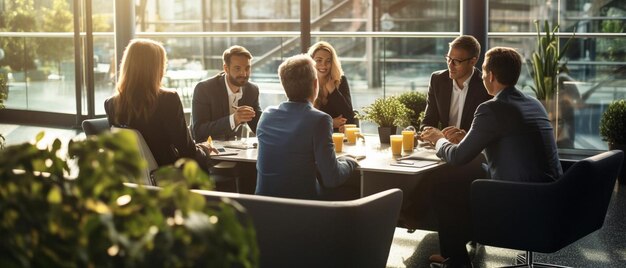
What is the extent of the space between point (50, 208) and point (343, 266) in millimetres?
1690

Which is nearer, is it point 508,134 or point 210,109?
point 508,134

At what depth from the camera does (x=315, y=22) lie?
10844 millimetres

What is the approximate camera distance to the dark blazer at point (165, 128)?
14.1 ft

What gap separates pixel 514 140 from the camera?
13.1 ft

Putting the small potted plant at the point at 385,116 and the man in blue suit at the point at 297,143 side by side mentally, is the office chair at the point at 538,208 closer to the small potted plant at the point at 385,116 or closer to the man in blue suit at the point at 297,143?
the man in blue suit at the point at 297,143

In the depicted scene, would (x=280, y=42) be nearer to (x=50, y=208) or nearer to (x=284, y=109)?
(x=284, y=109)

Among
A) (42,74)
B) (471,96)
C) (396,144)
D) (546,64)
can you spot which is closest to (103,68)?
(42,74)

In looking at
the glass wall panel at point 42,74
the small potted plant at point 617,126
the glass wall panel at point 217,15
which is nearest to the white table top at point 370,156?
the small potted plant at point 617,126

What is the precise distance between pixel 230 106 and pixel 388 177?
51.8 inches

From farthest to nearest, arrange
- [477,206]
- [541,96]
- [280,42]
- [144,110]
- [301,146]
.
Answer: [280,42] < [541,96] < [144,110] < [477,206] < [301,146]

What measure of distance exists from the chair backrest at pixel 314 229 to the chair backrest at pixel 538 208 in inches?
46.6

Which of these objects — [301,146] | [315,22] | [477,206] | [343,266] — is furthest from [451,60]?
[315,22]

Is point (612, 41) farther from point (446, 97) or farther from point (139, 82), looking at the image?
point (139, 82)

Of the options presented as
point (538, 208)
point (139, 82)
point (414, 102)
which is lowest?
point (538, 208)
